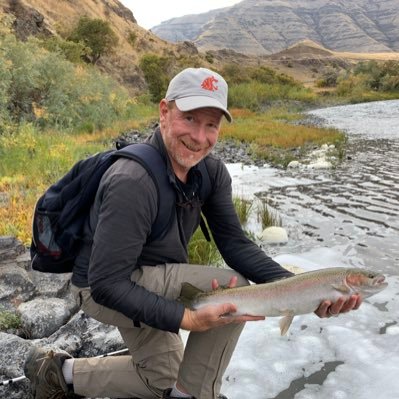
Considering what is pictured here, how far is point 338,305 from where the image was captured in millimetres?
2441

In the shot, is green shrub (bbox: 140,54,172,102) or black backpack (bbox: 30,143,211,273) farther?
green shrub (bbox: 140,54,172,102)

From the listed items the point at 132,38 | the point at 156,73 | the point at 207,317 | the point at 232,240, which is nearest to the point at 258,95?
the point at 156,73

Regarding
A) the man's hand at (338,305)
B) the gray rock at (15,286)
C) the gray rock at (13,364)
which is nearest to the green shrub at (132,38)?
the gray rock at (15,286)

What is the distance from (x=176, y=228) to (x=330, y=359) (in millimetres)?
2088

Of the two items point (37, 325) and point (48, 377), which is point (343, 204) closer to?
point (37, 325)

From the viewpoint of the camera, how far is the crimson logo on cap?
2.40 meters

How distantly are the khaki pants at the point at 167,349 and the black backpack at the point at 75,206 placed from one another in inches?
9.1

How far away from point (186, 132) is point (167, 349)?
46.9 inches

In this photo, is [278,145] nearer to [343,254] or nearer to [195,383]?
[343,254]

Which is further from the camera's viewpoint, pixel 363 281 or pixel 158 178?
pixel 363 281

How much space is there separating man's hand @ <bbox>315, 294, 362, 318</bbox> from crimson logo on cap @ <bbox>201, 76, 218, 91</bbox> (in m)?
1.24

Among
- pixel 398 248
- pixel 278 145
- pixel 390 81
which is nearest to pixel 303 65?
pixel 390 81

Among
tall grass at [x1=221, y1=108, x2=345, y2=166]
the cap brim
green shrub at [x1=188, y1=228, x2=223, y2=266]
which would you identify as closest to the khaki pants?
the cap brim

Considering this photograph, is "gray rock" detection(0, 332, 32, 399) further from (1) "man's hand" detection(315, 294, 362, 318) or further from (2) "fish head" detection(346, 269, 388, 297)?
(2) "fish head" detection(346, 269, 388, 297)
